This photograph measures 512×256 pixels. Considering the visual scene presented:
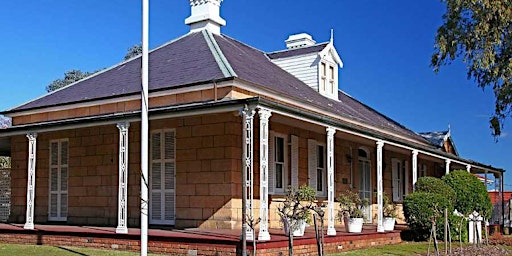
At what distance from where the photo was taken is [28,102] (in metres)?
20.2

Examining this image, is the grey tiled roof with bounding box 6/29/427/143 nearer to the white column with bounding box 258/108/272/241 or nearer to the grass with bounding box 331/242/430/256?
the white column with bounding box 258/108/272/241

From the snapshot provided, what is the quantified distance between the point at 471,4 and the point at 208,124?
1036 cm

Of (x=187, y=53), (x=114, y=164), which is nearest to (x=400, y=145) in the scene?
(x=187, y=53)

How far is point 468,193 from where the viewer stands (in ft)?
65.1

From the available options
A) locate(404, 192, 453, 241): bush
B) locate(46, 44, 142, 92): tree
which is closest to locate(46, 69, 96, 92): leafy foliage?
locate(46, 44, 142, 92): tree

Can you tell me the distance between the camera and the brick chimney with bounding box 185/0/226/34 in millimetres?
19828

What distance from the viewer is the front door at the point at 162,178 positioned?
1657 centimetres

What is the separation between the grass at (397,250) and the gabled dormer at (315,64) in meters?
6.12

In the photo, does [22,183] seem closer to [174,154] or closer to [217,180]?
[174,154]

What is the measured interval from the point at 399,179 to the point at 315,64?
23.5 ft

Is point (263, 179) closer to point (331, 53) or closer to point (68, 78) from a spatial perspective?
point (331, 53)

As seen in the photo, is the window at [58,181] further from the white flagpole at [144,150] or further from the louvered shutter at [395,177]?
the louvered shutter at [395,177]

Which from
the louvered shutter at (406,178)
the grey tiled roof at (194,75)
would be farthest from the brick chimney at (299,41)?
the louvered shutter at (406,178)

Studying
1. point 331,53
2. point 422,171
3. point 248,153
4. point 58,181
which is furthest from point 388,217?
point 58,181
